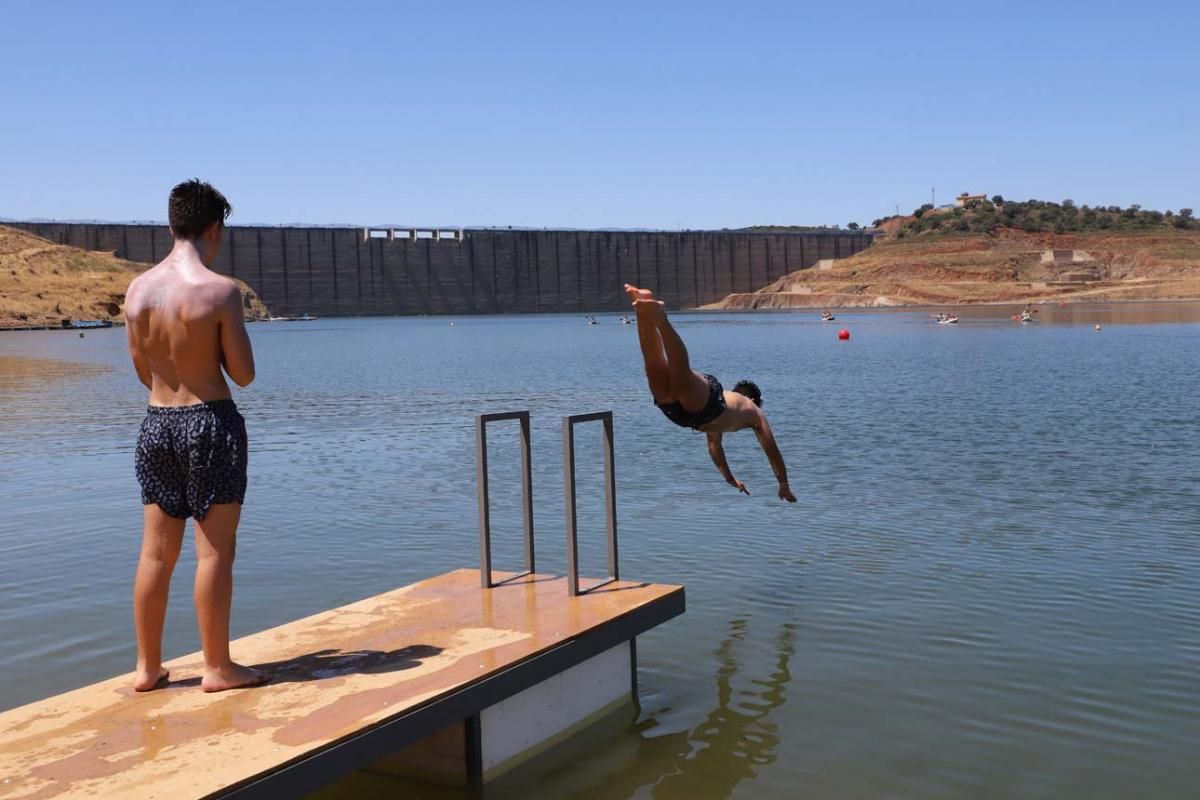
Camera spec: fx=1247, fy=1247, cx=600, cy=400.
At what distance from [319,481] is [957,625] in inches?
442

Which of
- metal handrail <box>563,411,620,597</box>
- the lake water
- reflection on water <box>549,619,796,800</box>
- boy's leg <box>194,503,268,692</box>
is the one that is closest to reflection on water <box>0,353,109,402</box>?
the lake water

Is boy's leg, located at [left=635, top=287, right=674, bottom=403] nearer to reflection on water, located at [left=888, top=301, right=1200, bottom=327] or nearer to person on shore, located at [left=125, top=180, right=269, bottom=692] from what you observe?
person on shore, located at [left=125, top=180, right=269, bottom=692]

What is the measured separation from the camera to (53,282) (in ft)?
404

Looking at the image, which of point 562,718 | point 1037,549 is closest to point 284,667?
point 562,718

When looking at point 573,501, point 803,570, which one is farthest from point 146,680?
point 803,570

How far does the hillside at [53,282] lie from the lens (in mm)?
114188

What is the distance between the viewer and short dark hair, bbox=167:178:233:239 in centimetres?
623

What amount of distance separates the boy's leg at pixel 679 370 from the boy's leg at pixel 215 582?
2.74 meters

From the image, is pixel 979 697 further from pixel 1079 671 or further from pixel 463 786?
pixel 463 786

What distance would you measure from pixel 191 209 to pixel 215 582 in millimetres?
1859

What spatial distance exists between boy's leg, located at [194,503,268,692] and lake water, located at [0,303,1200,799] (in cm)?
113

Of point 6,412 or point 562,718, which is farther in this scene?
point 6,412

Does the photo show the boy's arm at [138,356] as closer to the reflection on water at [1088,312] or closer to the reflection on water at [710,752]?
the reflection on water at [710,752]

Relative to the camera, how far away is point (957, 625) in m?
10.1
